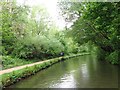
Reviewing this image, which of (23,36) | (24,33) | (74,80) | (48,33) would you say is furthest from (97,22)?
(48,33)

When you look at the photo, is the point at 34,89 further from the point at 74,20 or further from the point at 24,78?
the point at 74,20

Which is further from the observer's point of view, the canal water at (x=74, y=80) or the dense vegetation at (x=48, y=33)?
the dense vegetation at (x=48, y=33)

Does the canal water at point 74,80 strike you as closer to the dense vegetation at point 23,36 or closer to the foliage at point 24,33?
the dense vegetation at point 23,36

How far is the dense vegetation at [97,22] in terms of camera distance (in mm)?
12727

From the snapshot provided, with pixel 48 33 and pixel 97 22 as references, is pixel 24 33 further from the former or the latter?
pixel 97 22

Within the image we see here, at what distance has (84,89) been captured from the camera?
12172 millimetres

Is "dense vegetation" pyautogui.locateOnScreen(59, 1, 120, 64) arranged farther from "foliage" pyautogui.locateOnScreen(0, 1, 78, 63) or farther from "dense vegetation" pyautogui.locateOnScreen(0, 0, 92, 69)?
"foliage" pyautogui.locateOnScreen(0, 1, 78, 63)

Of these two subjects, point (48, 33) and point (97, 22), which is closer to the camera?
point (97, 22)

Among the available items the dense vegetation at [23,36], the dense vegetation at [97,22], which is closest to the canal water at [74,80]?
the dense vegetation at [97,22]

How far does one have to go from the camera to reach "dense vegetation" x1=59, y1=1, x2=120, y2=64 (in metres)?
12.7

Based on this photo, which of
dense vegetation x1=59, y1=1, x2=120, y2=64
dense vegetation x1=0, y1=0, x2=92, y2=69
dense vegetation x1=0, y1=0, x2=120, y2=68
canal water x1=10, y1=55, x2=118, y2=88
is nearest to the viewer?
dense vegetation x1=59, y1=1, x2=120, y2=64

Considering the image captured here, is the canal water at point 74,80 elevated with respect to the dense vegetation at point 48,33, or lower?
lower

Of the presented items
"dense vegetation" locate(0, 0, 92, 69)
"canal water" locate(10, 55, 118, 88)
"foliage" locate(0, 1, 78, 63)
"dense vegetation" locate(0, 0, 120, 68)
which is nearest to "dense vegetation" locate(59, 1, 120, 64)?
"dense vegetation" locate(0, 0, 120, 68)

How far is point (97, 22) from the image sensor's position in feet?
47.0
